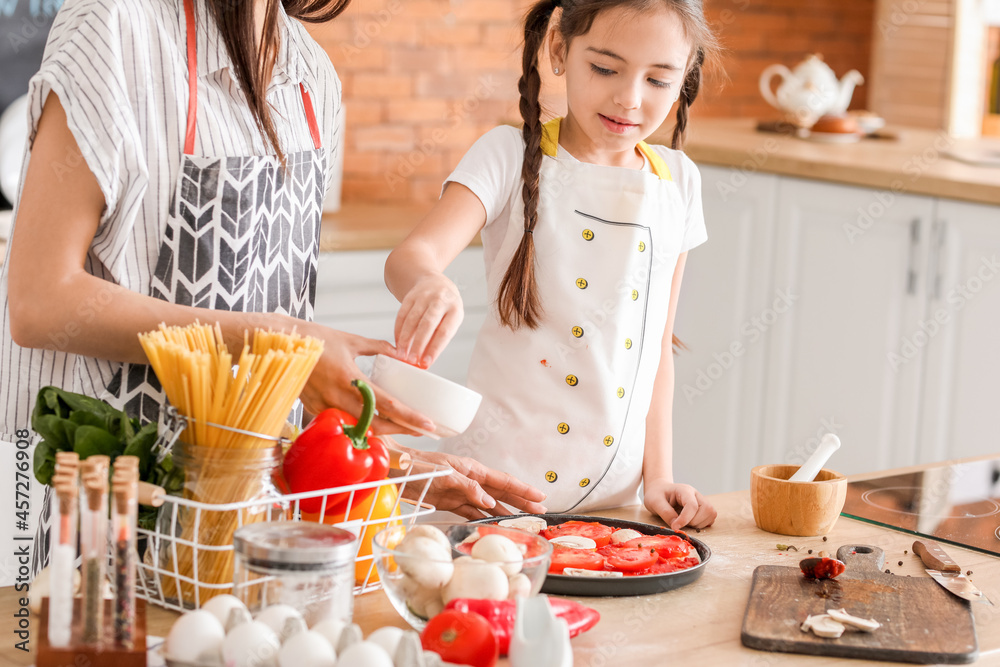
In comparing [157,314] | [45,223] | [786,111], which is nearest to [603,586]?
[157,314]

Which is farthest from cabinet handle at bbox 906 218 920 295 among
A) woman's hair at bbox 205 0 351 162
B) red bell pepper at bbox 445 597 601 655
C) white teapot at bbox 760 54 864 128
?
red bell pepper at bbox 445 597 601 655

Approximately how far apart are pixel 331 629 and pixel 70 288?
0.44 metres

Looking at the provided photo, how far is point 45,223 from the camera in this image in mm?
974

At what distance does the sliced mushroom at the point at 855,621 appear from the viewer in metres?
0.87

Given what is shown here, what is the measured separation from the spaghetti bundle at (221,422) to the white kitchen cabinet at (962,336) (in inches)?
78.5

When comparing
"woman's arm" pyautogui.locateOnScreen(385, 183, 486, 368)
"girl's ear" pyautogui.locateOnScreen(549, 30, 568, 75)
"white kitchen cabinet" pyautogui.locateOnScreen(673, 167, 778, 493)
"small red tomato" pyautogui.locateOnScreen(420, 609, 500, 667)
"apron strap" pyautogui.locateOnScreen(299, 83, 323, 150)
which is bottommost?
"white kitchen cabinet" pyautogui.locateOnScreen(673, 167, 778, 493)

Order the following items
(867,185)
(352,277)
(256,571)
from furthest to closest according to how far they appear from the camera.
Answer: (352,277) → (867,185) → (256,571)

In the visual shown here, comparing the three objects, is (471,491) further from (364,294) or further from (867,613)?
(364,294)

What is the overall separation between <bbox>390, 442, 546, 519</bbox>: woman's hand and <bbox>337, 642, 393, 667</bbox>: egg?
1.20ft

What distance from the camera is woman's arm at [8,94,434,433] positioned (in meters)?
0.95

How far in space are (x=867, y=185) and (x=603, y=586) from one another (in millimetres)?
1915

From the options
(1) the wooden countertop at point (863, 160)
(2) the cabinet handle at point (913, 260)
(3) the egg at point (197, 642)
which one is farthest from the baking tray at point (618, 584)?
(2) the cabinet handle at point (913, 260)

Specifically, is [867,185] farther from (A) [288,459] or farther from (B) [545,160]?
(A) [288,459]

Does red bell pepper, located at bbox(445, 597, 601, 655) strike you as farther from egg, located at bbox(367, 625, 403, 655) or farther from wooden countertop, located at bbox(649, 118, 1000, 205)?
wooden countertop, located at bbox(649, 118, 1000, 205)
